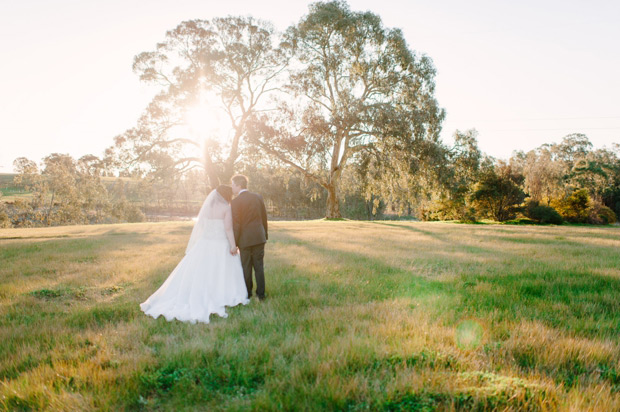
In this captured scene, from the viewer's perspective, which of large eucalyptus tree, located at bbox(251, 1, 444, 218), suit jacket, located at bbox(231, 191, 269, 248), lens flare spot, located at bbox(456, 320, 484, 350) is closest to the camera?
lens flare spot, located at bbox(456, 320, 484, 350)

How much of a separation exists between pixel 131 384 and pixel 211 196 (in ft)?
12.3

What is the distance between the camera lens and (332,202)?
112ft

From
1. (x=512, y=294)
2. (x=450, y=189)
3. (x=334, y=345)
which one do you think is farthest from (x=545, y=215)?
(x=334, y=345)

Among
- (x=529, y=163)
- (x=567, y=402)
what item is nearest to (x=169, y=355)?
(x=567, y=402)

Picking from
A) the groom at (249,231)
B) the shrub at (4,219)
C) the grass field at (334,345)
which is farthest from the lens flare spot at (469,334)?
the shrub at (4,219)

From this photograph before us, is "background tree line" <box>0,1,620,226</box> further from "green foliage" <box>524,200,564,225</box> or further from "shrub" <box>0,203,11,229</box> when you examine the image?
"shrub" <box>0,203,11,229</box>

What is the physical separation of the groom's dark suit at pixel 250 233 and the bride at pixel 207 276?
140 mm

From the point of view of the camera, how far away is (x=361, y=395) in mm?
3057

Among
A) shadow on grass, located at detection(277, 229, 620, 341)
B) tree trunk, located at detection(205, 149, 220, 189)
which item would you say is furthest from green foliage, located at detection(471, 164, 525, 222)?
shadow on grass, located at detection(277, 229, 620, 341)

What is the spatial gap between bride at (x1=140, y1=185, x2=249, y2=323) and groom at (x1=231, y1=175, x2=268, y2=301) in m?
0.14

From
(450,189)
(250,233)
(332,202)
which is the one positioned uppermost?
(450,189)

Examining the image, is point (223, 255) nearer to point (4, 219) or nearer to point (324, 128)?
point (324, 128)

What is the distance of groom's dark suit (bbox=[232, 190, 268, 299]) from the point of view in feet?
21.0

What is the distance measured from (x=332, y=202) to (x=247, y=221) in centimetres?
2807
